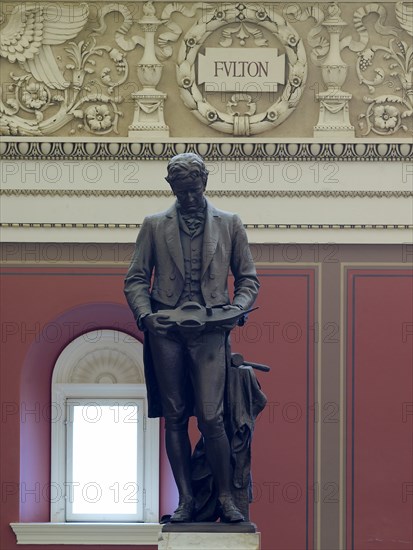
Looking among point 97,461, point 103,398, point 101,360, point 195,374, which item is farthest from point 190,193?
point 97,461

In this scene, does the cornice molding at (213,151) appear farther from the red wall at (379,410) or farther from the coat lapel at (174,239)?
the coat lapel at (174,239)

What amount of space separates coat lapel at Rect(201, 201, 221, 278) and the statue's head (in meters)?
0.08

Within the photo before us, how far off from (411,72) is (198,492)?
16.9ft

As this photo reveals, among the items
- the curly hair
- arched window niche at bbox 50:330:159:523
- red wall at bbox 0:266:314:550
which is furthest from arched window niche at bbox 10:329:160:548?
the curly hair

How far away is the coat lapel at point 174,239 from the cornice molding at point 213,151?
4080 millimetres

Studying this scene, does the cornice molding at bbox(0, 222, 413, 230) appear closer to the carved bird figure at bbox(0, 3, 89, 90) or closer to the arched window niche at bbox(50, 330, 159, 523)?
the arched window niche at bbox(50, 330, 159, 523)

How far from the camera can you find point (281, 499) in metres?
12.4

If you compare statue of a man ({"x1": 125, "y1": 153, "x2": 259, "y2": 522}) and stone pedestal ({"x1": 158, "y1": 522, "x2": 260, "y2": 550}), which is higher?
statue of a man ({"x1": 125, "y1": 153, "x2": 259, "y2": 522})

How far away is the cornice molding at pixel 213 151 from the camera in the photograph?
12.4m

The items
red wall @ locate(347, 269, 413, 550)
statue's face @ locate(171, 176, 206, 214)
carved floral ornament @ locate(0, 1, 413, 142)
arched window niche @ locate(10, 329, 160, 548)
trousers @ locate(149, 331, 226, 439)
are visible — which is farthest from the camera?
arched window niche @ locate(10, 329, 160, 548)

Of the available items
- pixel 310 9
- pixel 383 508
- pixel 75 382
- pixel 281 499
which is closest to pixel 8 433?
pixel 75 382

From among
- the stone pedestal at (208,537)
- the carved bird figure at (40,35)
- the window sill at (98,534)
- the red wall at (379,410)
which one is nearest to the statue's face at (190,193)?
the stone pedestal at (208,537)

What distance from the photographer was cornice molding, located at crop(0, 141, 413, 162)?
12.4 m

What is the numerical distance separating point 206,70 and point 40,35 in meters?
1.29
